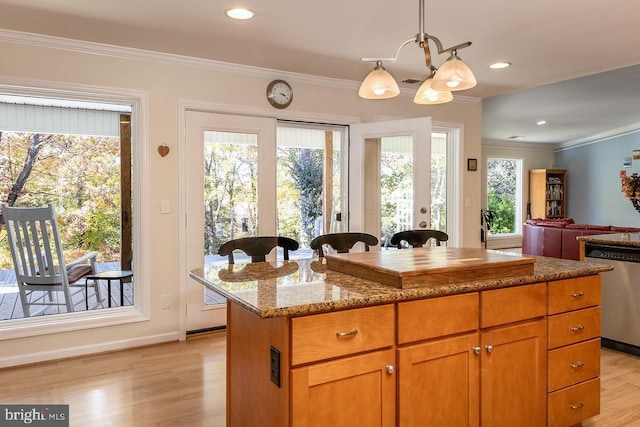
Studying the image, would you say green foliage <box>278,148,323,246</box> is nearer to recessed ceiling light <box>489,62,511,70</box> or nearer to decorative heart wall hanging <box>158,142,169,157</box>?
decorative heart wall hanging <box>158,142,169,157</box>

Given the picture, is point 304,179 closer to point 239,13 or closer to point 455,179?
point 455,179

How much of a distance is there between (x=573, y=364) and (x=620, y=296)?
1661mm

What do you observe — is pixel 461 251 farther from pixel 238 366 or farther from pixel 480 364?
pixel 238 366

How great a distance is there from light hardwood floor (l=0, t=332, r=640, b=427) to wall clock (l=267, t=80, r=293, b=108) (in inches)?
86.5

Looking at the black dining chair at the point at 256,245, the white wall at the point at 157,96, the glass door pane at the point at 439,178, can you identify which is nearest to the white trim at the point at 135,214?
the white wall at the point at 157,96

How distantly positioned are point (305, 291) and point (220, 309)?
8.56 feet

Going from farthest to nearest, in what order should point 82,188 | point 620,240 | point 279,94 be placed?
point 82,188 < point 279,94 < point 620,240

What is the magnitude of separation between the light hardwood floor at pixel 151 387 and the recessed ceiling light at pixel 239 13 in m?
2.33

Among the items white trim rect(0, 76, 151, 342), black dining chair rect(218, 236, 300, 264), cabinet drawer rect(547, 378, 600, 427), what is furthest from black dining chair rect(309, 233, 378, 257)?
white trim rect(0, 76, 151, 342)

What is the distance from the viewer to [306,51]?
363 cm

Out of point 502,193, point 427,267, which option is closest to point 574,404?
point 427,267

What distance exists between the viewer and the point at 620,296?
3.48m

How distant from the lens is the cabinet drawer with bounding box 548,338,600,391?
7.01 feet

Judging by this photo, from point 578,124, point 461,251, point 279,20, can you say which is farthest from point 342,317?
point 578,124
